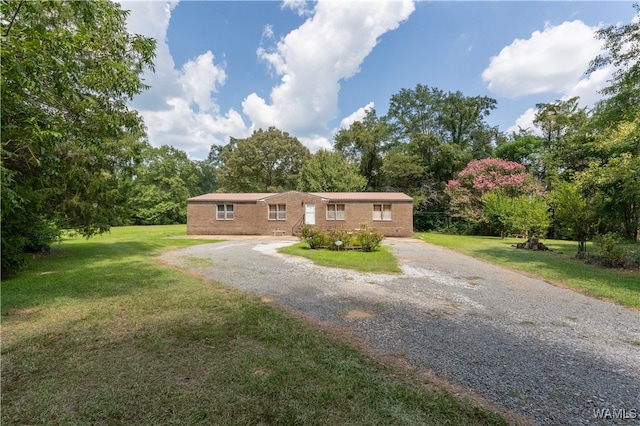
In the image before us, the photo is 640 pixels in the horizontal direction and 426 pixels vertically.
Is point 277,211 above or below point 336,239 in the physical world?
above

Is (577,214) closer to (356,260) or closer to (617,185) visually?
(617,185)

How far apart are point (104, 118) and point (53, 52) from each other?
1124mm

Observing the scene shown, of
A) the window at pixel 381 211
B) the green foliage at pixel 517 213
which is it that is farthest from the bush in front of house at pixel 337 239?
the green foliage at pixel 517 213

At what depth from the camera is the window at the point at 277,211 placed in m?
20.7

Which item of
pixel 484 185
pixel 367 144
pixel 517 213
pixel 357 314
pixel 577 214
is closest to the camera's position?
pixel 357 314

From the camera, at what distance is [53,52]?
10.7ft

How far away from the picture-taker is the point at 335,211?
20.6 metres

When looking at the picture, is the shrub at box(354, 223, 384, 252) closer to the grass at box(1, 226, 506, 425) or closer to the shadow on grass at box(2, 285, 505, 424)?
the grass at box(1, 226, 506, 425)

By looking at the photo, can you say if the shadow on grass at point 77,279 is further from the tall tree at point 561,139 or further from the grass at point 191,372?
the tall tree at point 561,139

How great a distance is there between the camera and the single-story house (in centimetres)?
2027

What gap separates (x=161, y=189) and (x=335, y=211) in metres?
27.6

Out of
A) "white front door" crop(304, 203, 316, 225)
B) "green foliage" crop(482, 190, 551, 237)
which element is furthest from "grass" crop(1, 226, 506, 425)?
"white front door" crop(304, 203, 316, 225)

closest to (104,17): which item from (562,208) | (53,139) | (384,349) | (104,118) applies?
(104,118)

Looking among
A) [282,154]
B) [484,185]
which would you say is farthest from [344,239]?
[282,154]
